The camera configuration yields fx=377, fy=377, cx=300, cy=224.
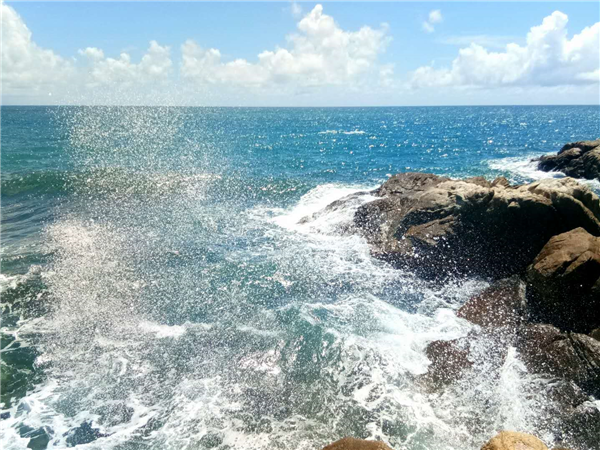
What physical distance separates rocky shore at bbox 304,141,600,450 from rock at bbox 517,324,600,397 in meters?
0.03

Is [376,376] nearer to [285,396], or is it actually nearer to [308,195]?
[285,396]

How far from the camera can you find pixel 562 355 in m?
12.9

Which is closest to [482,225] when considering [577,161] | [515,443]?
[515,443]

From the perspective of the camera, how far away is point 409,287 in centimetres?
1950

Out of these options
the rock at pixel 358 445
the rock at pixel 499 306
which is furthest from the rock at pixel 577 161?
the rock at pixel 358 445

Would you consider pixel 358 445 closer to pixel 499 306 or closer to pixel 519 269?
pixel 499 306

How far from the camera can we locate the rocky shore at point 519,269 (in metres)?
12.3

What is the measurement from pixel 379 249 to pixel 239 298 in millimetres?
9111

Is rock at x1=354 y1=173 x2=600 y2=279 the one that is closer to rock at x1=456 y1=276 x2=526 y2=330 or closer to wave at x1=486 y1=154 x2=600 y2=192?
rock at x1=456 y1=276 x2=526 y2=330

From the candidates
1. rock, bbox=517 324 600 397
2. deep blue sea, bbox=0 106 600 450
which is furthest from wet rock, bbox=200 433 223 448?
rock, bbox=517 324 600 397

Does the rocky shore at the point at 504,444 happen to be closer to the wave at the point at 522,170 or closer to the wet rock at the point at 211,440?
the wet rock at the point at 211,440

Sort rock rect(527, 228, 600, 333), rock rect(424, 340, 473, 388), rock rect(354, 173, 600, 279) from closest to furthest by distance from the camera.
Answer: rock rect(424, 340, 473, 388) < rock rect(527, 228, 600, 333) < rock rect(354, 173, 600, 279)

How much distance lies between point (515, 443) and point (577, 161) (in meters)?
49.7

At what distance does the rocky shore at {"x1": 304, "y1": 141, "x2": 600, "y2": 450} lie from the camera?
40.5 ft
